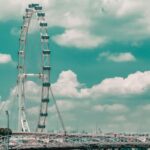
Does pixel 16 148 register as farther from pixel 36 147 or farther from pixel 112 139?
pixel 112 139

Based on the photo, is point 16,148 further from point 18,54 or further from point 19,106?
point 18,54

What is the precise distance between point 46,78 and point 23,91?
733 centimetres

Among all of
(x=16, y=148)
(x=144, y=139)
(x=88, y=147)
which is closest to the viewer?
(x=16, y=148)

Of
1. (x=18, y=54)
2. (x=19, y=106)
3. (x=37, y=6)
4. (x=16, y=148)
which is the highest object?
(x=37, y=6)

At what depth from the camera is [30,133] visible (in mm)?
164875

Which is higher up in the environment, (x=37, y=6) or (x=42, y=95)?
(x=37, y=6)

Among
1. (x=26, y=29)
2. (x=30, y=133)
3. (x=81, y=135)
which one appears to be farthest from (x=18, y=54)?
→ (x=81, y=135)

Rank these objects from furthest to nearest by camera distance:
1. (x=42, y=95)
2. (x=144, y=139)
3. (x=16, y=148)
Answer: (x=144, y=139), (x=42, y=95), (x=16, y=148)

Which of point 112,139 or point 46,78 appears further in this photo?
point 112,139

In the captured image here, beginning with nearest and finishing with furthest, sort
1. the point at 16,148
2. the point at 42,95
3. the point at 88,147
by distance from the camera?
the point at 16,148 < the point at 42,95 < the point at 88,147

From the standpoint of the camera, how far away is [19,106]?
547ft

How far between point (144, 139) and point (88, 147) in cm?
2185

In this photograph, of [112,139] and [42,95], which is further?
[112,139]

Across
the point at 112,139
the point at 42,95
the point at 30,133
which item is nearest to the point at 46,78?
the point at 42,95
